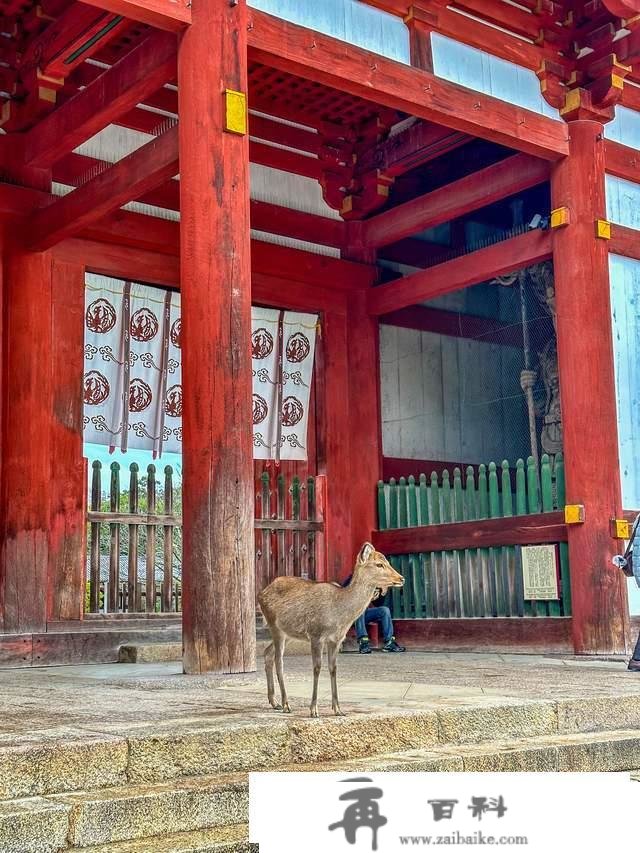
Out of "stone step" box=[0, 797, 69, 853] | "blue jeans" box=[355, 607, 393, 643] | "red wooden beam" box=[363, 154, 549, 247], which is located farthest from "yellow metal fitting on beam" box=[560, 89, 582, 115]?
"stone step" box=[0, 797, 69, 853]

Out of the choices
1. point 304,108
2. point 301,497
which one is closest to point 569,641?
point 301,497

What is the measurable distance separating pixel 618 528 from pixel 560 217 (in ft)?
8.96

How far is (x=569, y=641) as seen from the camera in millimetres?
9320

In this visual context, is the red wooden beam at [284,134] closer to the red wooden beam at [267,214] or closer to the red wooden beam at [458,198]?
the red wooden beam at [267,214]

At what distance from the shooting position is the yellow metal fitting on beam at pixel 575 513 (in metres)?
9.00

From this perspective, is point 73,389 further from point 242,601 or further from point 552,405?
point 552,405

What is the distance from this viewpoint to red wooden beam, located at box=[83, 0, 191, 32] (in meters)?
6.45

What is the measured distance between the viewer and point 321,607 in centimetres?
454

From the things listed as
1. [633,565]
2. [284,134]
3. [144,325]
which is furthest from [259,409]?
[633,565]

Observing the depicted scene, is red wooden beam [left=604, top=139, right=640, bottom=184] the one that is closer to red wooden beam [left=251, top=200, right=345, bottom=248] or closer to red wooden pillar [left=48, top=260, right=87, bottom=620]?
red wooden beam [left=251, top=200, right=345, bottom=248]

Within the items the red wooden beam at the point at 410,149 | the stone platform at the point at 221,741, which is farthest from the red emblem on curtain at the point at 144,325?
the stone platform at the point at 221,741

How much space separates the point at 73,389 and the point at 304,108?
363 cm

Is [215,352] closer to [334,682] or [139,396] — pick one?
[334,682]

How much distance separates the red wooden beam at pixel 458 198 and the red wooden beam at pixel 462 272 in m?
0.45
